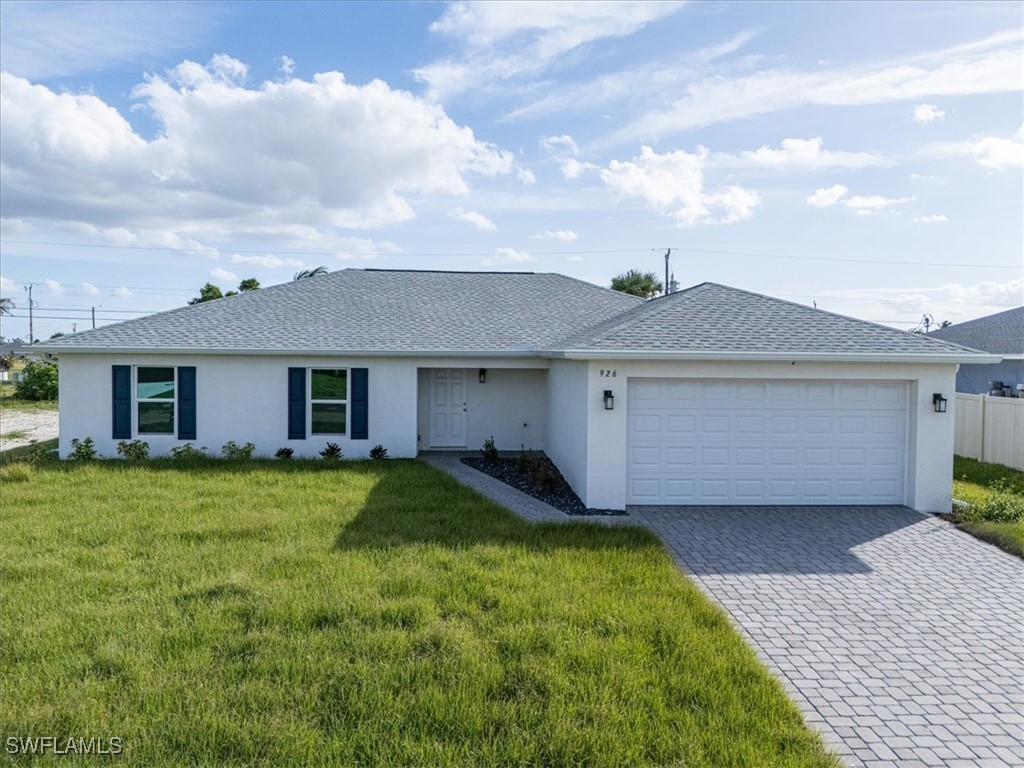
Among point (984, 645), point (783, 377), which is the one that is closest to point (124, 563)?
point (984, 645)

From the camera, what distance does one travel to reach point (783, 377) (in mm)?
10656

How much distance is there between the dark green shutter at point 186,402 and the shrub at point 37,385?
2399 cm

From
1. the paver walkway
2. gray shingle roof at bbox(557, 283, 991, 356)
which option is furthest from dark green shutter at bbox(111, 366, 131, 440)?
gray shingle roof at bbox(557, 283, 991, 356)

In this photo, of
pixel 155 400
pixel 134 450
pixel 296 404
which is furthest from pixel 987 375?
pixel 134 450

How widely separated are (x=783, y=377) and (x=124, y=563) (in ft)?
33.9

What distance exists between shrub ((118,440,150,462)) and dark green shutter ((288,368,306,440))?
131 inches

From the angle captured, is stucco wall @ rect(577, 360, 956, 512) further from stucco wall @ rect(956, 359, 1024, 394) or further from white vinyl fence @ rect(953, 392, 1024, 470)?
stucco wall @ rect(956, 359, 1024, 394)

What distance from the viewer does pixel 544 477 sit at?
1210cm

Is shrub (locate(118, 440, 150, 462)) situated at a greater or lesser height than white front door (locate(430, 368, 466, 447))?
lesser

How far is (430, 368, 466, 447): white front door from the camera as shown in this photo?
16594 millimetres

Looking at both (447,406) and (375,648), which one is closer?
(375,648)

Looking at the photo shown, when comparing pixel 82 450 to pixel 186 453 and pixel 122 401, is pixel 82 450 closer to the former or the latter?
pixel 122 401

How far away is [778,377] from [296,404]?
426 inches

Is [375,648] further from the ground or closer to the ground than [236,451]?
closer to the ground
